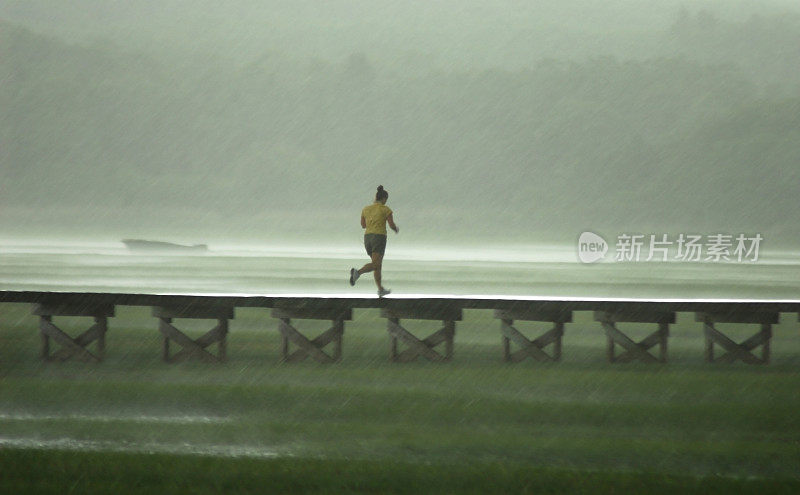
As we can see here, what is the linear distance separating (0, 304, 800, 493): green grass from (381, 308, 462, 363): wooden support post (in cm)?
16

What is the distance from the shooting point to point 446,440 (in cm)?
591

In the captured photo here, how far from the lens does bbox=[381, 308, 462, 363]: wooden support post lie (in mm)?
9188

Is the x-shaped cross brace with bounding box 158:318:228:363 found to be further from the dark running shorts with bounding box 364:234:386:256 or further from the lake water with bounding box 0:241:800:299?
the lake water with bounding box 0:241:800:299

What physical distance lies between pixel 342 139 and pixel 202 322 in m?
13.4

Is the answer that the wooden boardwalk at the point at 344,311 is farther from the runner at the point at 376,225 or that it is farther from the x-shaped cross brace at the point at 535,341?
the runner at the point at 376,225

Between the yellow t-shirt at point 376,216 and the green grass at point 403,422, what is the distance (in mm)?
1377

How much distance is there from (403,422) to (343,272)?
19.9 meters

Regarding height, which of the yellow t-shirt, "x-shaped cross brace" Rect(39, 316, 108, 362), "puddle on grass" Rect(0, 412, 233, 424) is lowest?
"puddle on grass" Rect(0, 412, 233, 424)

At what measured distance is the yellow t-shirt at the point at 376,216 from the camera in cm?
962

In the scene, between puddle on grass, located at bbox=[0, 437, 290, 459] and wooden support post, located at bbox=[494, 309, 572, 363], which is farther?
wooden support post, located at bbox=[494, 309, 572, 363]

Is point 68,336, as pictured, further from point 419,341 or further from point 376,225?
point 419,341

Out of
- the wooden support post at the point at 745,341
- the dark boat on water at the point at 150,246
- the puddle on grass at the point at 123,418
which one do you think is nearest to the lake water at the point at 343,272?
the dark boat on water at the point at 150,246

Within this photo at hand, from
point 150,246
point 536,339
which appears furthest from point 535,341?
point 150,246

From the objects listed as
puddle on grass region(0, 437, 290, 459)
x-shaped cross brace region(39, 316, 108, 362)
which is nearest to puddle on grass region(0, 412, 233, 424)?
puddle on grass region(0, 437, 290, 459)
